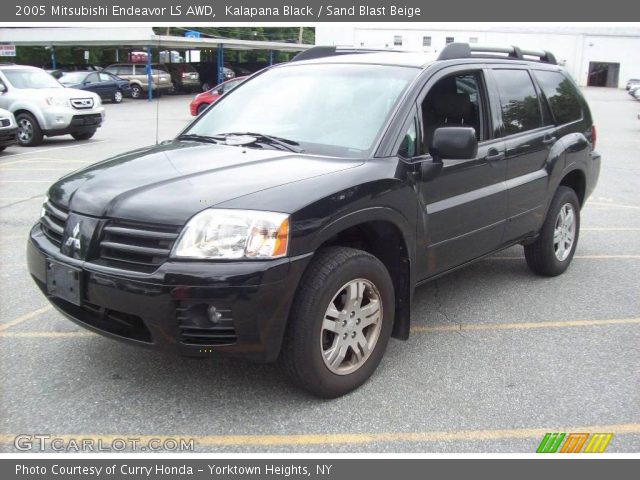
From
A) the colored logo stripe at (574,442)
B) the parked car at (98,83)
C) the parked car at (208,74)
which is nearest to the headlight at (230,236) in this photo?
the colored logo stripe at (574,442)

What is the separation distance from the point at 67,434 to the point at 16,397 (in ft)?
1.70

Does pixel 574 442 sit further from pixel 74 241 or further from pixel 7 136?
pixel 7 136

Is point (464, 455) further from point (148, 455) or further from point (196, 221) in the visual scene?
point (196, 221)

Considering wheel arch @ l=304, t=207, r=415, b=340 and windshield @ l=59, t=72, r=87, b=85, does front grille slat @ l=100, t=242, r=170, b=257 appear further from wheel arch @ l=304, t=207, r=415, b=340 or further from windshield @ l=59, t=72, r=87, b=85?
windshield @ l=59, t=72, r=87, b=85

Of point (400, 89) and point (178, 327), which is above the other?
point (400, 89)

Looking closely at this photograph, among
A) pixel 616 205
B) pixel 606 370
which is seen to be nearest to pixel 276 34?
pixel 616 205

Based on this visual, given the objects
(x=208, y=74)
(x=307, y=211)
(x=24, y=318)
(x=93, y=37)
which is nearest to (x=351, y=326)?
(x=307, y=211)

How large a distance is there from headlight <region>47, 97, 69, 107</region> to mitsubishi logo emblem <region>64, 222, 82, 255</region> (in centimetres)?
1296

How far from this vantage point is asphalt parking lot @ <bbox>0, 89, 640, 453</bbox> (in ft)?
9.95

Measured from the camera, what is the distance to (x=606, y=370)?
148 inches

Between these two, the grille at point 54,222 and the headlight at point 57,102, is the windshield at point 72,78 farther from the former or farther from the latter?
the grille at point 54,222

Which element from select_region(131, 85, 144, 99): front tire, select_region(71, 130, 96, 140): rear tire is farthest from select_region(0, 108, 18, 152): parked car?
select_region(131, 85, 144, 99): front tire

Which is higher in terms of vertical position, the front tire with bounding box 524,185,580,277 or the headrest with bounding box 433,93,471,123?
the headrest with bounding box 433,93,471,123

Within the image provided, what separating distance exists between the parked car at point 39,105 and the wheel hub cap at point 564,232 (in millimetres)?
12736
